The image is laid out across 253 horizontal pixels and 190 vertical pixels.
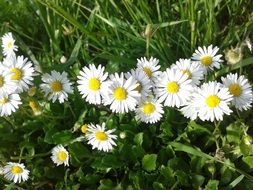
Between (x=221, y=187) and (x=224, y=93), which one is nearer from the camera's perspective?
(x=224, y=93)

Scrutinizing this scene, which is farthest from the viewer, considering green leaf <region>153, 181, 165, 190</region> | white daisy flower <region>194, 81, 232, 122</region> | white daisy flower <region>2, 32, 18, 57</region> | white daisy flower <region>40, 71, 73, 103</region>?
white daisy flower <region>2, 32, 18, 57</region>

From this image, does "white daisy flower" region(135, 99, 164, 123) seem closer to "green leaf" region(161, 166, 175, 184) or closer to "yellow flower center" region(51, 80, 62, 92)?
"green leaf" region(161, 166, 175, 184)

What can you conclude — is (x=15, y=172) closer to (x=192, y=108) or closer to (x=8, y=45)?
(x=8, y=45)

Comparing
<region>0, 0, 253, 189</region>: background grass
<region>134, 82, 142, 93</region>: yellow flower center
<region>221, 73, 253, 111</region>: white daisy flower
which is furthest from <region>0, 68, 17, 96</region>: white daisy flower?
<region>221, 73, 253, 111</region>: white daisy flower

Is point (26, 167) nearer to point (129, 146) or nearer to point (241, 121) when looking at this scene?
point (129, 146)

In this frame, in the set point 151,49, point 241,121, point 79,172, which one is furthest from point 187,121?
point 79,172

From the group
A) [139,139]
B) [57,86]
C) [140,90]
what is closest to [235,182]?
[139,139]

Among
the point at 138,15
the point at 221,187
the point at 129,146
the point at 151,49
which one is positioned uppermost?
the point at 138,15
